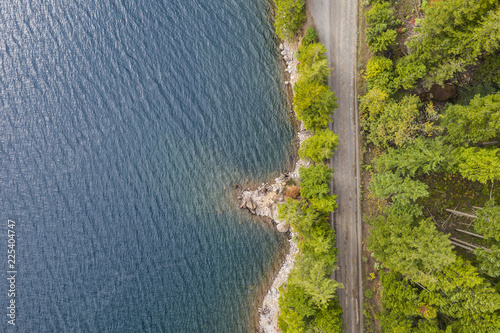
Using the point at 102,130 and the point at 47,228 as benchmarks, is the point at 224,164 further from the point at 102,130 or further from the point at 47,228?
the point at 47,228

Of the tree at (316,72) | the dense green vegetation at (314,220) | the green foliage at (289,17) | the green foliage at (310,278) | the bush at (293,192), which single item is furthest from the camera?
the green foliage at (289,17)

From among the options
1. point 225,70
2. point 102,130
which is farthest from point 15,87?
point 225,70

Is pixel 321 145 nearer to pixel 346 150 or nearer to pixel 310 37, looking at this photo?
pixel 346 150

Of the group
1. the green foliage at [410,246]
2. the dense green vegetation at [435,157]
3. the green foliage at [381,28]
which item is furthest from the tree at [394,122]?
the green foliage at [410,246]

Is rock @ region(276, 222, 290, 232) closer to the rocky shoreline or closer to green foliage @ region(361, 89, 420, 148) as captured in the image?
the rocky shoreline

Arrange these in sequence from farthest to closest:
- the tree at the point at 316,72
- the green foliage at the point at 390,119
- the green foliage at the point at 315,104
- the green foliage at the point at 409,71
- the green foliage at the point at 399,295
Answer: the green foliage at the point at 315,104 < the tree at the point at 316,72 < the green foliage at the point at 390,119 < the green foliage at the point at 409,71 < the green foliage at the point at 399,295

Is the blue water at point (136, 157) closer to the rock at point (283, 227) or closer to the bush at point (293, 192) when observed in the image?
the rock at point (283, 227)

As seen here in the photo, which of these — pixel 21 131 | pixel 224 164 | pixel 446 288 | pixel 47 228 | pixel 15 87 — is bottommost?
pixel 446 288
